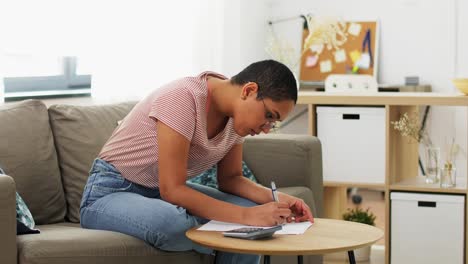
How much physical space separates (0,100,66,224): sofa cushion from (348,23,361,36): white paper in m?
2.65

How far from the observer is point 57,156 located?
3.09 metres

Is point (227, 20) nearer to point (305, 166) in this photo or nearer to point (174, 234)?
point (305, 166)

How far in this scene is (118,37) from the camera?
391cm

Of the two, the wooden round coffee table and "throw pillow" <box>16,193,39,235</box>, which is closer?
the wooden round coffee table

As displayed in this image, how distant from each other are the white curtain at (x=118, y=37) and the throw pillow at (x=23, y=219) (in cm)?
97

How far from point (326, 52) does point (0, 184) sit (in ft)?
11.0

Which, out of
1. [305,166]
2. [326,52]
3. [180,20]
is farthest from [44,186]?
[326,52]

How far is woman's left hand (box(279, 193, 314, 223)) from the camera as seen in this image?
2416 mm

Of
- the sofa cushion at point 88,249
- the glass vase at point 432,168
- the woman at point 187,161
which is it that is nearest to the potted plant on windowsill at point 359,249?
the glass vase at point 432,168

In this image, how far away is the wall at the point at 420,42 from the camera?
16.6ft

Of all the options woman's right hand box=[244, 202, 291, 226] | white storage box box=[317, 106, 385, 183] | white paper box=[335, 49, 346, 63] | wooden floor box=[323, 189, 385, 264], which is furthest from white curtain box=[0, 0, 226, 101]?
woman's right hand box=[244, 202, 291, 226]

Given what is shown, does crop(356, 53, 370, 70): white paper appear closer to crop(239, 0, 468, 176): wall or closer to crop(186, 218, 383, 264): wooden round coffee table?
crop(239, 0, 468, 176): wall

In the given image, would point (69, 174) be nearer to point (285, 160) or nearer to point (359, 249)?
point (285, 160)

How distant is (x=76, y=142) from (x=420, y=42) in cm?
267
